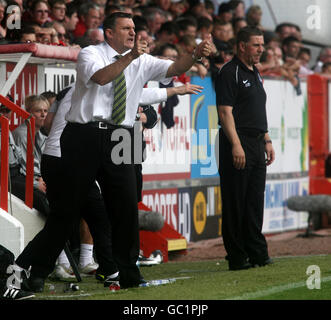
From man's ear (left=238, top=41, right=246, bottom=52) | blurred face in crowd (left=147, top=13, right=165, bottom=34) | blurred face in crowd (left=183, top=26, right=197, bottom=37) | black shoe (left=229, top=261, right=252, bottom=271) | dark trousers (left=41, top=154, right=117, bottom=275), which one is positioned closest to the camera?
dark trousers (left=41, top=154, right=117, bottom=275)

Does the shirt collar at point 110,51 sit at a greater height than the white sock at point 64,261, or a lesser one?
greater

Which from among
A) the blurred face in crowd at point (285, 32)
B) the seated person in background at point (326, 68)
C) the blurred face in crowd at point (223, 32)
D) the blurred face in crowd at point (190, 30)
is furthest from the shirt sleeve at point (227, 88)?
the blurred face in crowd at point (285, 32)

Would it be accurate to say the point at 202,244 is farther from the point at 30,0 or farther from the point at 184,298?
the point at 184,298

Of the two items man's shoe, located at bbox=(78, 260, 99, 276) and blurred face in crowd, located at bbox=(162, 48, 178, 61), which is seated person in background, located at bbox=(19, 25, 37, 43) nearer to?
blurred face in crowd, located at bbox=(162, 48, 178, 61)

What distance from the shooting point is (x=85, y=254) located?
864cm

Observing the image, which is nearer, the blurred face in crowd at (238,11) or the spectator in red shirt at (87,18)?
the spectator in red shirt at (87,18)

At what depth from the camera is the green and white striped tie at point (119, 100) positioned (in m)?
6.71

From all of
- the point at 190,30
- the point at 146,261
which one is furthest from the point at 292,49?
the point at 146,261

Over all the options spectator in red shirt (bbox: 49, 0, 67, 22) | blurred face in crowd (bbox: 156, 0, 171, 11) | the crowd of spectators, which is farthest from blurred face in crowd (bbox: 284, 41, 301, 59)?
spectator in red shirt (bbox: 49, 0, 67, 22)

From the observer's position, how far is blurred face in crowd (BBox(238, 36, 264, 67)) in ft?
27.5

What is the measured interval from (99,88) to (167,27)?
6682 millimetres

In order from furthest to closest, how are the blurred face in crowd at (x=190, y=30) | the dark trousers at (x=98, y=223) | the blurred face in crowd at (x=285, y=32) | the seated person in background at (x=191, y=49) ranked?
the blurred face in crowd at (x=285, y=32) → the blurred face in crowd at (x=190, y=30) → the seated person in background at (x=191, y=49) → the dark trousers at (x=98, y=223)

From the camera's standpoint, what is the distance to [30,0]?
1123 centimetres

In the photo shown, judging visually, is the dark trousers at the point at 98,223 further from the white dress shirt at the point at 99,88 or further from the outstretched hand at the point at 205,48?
the outstretched hand at the point at 205,48
